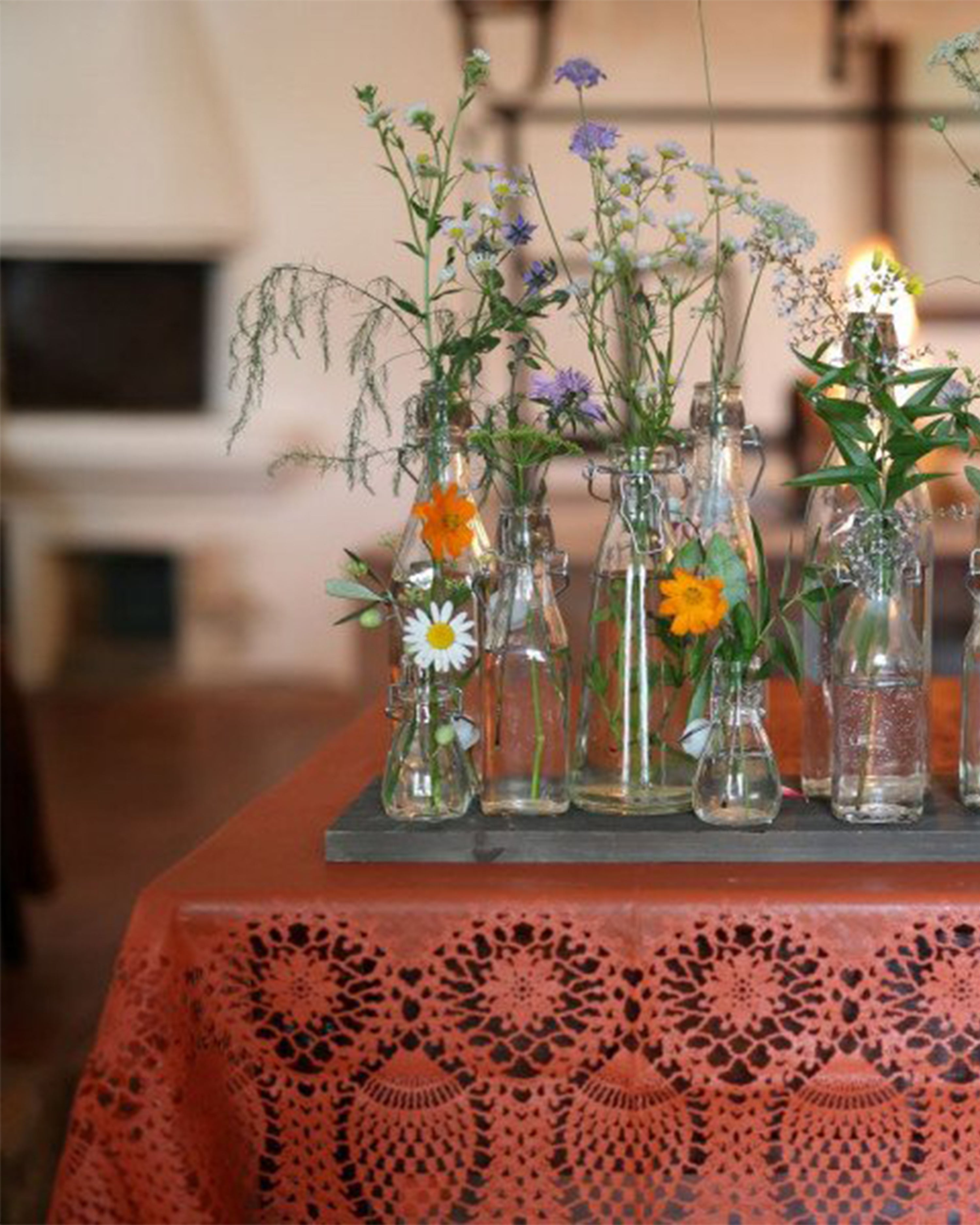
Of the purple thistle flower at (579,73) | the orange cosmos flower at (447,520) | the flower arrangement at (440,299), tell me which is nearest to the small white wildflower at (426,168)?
the flower arrangement at (440,299)

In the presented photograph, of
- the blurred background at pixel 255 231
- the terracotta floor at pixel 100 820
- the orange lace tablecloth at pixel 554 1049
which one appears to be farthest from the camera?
the blurred background at pixel 255 231

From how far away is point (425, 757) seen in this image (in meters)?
1.32

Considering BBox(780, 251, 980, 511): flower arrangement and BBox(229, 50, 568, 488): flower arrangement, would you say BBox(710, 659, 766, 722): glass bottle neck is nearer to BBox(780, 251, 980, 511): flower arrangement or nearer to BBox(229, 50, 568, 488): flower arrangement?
BBox(780, 251, 980, 511): flower arrangement

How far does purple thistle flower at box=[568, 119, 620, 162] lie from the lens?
1288 millimetres

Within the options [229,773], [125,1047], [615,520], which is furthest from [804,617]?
[229,773]

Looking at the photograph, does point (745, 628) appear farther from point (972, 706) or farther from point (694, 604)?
point (972, 706)

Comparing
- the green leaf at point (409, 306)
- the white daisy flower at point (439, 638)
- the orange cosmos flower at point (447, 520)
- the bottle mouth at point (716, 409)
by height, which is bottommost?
the white daisy flower at point (439, 638)

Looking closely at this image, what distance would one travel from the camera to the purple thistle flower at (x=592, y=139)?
129cm

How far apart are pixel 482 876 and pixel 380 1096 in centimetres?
15

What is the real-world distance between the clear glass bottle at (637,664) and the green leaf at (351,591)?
158 mm

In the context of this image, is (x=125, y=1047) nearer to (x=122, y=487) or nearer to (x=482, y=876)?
(x=482, y=876)

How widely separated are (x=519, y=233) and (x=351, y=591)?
27 cm

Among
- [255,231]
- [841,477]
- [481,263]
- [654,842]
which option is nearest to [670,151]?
[481,263]

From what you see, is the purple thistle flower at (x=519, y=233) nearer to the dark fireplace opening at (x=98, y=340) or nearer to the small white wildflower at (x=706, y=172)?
the small white wildflower at (x=706, y=172)
